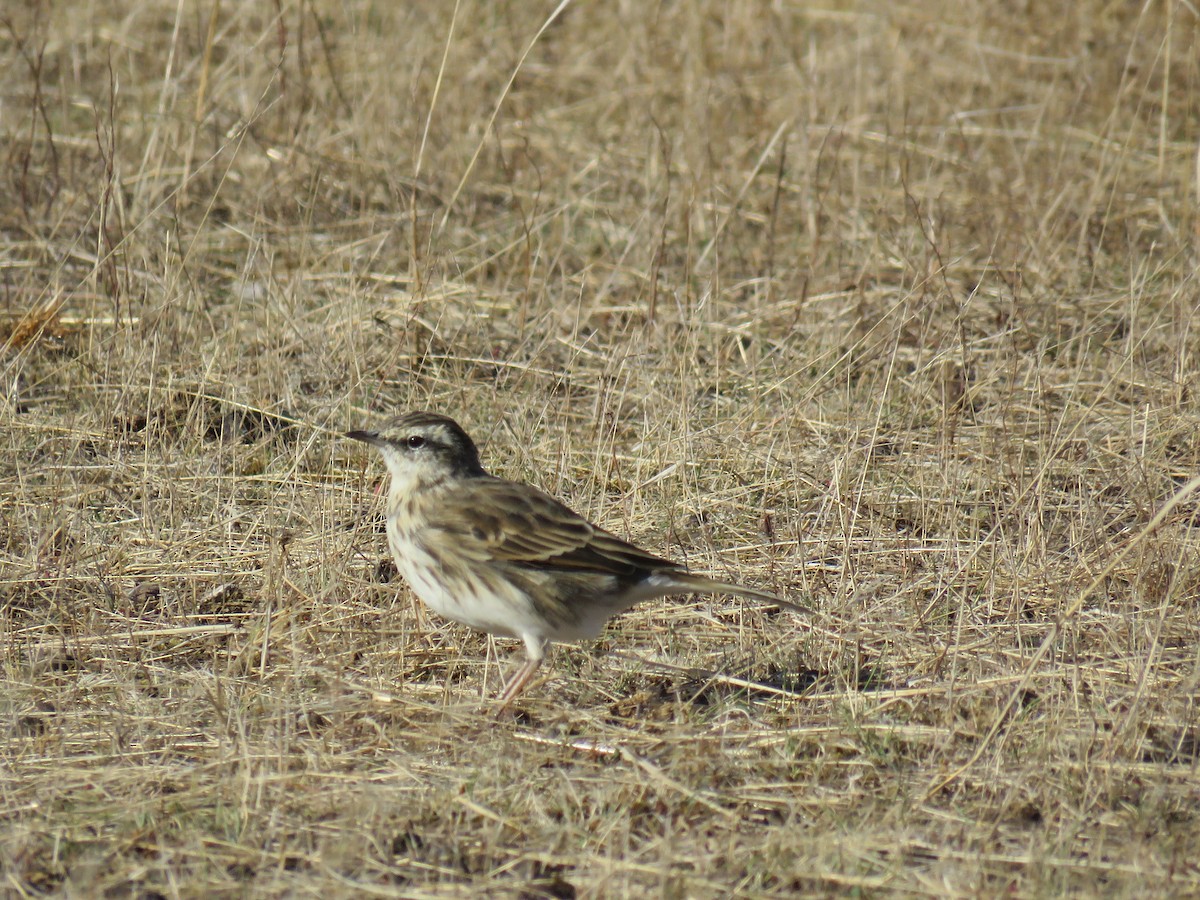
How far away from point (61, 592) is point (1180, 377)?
5722 mm

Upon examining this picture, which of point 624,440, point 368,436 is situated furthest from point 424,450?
point 624,440

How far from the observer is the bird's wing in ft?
19.6

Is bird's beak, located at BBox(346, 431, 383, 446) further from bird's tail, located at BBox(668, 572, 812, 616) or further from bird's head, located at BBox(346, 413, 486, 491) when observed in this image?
bird's tail, located at BBox(668, 572, 812, 616)

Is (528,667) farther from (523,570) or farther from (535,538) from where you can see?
(535,538)

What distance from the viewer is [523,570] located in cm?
602

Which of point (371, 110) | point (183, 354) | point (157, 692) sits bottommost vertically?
point (157, 692)

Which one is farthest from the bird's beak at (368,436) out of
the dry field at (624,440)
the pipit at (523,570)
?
→ the dry field at (624,440)

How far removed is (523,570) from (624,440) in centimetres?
226

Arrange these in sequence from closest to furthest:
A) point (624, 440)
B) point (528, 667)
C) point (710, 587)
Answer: point (710, 587) < point (528, 667) < point (624, 440)

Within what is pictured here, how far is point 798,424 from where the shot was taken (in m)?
8.16

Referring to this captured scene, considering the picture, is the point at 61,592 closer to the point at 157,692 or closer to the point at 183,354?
the point at 157,692

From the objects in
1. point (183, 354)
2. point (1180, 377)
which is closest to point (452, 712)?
point (183, 354)

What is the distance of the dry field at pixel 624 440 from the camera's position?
5.00 m

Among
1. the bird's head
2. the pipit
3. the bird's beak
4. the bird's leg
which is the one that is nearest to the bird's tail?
the pipit
